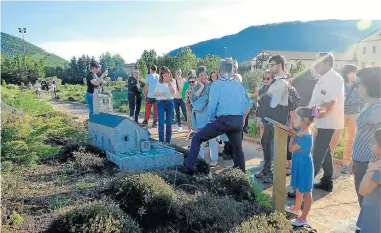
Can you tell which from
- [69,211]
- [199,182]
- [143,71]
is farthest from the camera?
[143,71]

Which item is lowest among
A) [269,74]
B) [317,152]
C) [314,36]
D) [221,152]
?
[221,152]

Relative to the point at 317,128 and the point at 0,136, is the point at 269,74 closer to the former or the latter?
the point at 317,128

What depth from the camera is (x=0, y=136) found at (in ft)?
17.4

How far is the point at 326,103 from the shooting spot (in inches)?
182

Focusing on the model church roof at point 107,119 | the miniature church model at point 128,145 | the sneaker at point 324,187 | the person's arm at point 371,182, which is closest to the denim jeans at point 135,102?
the model church roof at point 107,119

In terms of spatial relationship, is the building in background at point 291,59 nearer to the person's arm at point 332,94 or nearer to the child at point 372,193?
the person's arm at point 332,94

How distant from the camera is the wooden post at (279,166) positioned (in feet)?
12.1

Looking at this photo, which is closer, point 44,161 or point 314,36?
point 44,161

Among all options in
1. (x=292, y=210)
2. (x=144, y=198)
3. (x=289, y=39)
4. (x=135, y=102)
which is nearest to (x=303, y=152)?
(x=292, y=210)

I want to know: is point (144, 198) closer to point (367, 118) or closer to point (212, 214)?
point (212, 214)

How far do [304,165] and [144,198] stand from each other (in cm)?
182

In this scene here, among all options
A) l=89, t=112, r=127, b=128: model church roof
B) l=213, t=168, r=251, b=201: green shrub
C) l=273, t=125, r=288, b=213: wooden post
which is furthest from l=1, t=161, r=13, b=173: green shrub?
l=273, t=125, r=288, b=213: wooden post

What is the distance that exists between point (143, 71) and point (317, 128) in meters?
25.2

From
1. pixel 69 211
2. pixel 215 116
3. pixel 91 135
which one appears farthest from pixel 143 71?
pixel 69 211
